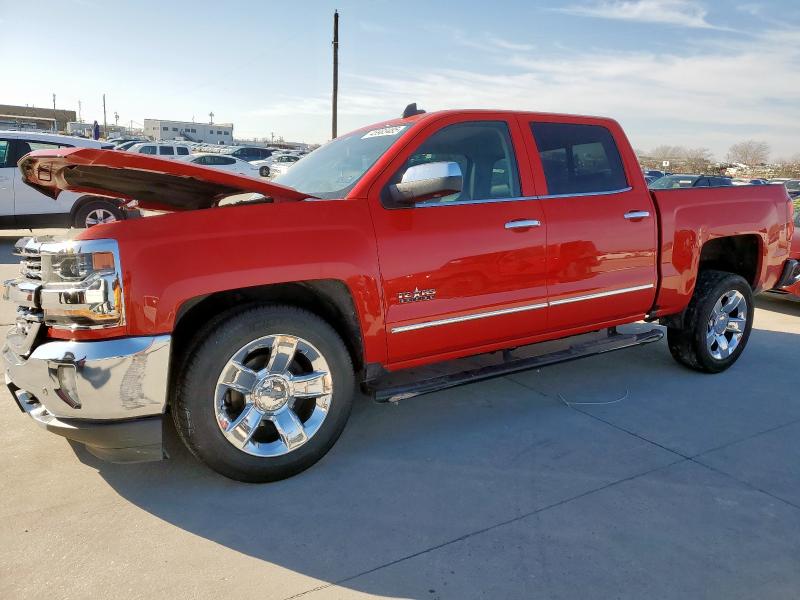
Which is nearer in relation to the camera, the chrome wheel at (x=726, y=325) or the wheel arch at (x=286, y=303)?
the wheel arch at (x=286, y=303)

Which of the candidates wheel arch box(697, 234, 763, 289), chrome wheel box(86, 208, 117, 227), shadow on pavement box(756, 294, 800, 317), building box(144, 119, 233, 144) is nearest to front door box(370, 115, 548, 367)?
wheel arch box(697, 234, 763, 289)

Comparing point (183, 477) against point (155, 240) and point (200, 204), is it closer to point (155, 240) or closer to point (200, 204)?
point (155, 240)

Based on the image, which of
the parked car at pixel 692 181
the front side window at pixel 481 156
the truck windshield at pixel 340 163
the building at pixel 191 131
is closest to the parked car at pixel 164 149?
the parked car at pixel 692 181

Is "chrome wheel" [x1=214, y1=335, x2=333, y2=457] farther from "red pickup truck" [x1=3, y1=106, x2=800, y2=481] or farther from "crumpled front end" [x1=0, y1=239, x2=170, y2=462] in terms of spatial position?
"crumpled front end" [x1=0, y1=239, x2=170, y2=462]

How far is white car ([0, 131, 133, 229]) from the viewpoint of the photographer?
9.77 m

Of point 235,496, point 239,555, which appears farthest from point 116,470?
point 239,555

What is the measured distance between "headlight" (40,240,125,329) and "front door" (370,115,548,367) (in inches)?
49.1

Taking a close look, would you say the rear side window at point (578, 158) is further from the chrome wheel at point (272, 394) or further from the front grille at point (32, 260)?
the front grille at point (32, 260)

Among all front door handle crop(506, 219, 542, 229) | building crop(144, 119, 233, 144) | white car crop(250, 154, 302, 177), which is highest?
building crop(144, 119, 233, 144)

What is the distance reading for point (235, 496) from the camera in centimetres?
295

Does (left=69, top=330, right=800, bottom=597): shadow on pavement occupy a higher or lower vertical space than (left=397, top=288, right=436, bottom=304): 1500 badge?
lower

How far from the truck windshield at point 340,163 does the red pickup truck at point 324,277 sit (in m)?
0.02

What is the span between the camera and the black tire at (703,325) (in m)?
4.63

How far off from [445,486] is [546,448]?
75 centimetres
